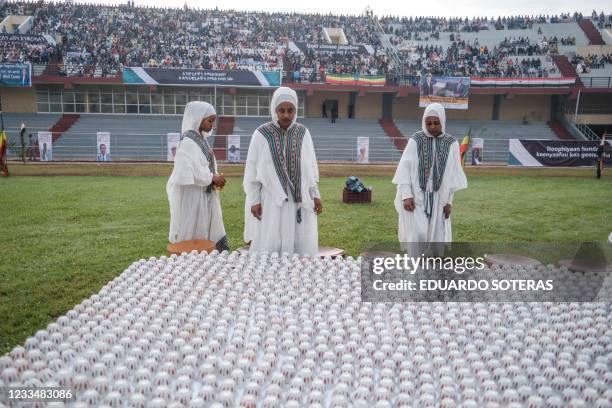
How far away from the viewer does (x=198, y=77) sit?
27.5 m

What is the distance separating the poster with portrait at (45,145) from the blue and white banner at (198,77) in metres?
7.59

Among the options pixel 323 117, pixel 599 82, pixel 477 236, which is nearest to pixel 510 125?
pixel 599 82

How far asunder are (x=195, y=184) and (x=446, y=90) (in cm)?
2445

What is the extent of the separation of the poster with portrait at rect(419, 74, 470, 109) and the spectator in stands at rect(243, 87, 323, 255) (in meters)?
23.5

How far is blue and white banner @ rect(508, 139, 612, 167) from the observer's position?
1947 cm

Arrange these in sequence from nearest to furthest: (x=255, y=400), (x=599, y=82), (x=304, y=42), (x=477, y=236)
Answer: (x=255, y=400)
(x=477, y=236)
(x=599, y=82)
(x=304, y=42)

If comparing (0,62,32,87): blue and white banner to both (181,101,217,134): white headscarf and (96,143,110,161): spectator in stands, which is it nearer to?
(96,143,110,161): spectator in stands

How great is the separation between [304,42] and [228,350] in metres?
34.4

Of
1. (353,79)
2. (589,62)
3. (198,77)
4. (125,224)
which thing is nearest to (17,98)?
(198,77)

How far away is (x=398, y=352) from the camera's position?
2.45 meters

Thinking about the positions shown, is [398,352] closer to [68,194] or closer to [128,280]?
[128,280]

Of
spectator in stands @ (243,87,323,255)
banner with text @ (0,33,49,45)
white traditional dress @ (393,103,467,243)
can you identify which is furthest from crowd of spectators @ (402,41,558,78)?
spectator in stands @ (243,87,323,255)

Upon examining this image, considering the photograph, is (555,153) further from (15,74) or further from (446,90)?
(15,74)

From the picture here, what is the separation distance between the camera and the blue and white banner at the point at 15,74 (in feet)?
85.6
